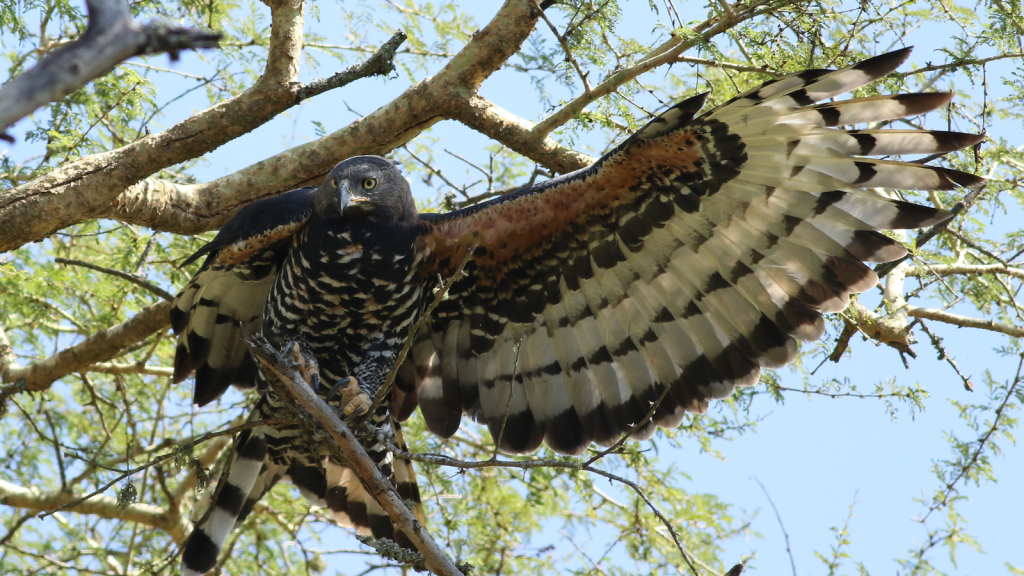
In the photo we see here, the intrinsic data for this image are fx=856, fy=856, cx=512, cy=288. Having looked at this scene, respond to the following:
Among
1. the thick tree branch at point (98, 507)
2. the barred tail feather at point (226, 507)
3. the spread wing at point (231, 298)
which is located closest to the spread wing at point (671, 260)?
the spread wing at point (231, 298)

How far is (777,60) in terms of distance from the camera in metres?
4.45

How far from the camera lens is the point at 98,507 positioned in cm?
544

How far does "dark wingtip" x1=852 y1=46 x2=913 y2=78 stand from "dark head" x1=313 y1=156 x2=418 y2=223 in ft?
7.17

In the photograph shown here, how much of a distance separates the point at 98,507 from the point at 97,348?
1.17 metres

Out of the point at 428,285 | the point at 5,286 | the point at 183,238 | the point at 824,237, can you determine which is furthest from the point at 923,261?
the point at 5,286

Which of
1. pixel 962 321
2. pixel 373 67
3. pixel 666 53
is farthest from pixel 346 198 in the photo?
pixel 962 321

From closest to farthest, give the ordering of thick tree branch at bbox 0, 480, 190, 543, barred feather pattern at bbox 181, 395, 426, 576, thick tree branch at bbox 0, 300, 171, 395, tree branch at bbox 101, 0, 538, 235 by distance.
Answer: tree branch at bbox 101, 0, 538, 235 < barred feather pattern at bbox 181, 395, 426, 576 < thick tree branch at bbox 0, 300, 171, 395 < thick tree branch at bbox 0, 480, 190, 543

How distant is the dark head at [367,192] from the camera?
407 centimetres

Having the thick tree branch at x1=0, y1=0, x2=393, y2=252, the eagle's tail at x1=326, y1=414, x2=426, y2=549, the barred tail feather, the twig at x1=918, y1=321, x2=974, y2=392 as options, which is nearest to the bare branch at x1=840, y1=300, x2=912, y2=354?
the twig at x1=918, y1=321, x2=974, y2=392

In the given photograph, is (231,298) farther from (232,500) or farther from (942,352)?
(942,352)

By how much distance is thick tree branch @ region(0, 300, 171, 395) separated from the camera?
16.1ft

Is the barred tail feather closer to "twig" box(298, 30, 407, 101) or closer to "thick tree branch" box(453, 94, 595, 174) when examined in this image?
"twig" box(298, 30, 407, 101)

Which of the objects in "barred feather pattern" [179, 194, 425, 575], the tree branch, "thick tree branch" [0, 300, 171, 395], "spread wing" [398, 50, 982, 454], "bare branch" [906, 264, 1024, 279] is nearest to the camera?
"spread wing" [398, 50, 982, 454]

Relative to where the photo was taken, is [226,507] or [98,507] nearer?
[226,507]
